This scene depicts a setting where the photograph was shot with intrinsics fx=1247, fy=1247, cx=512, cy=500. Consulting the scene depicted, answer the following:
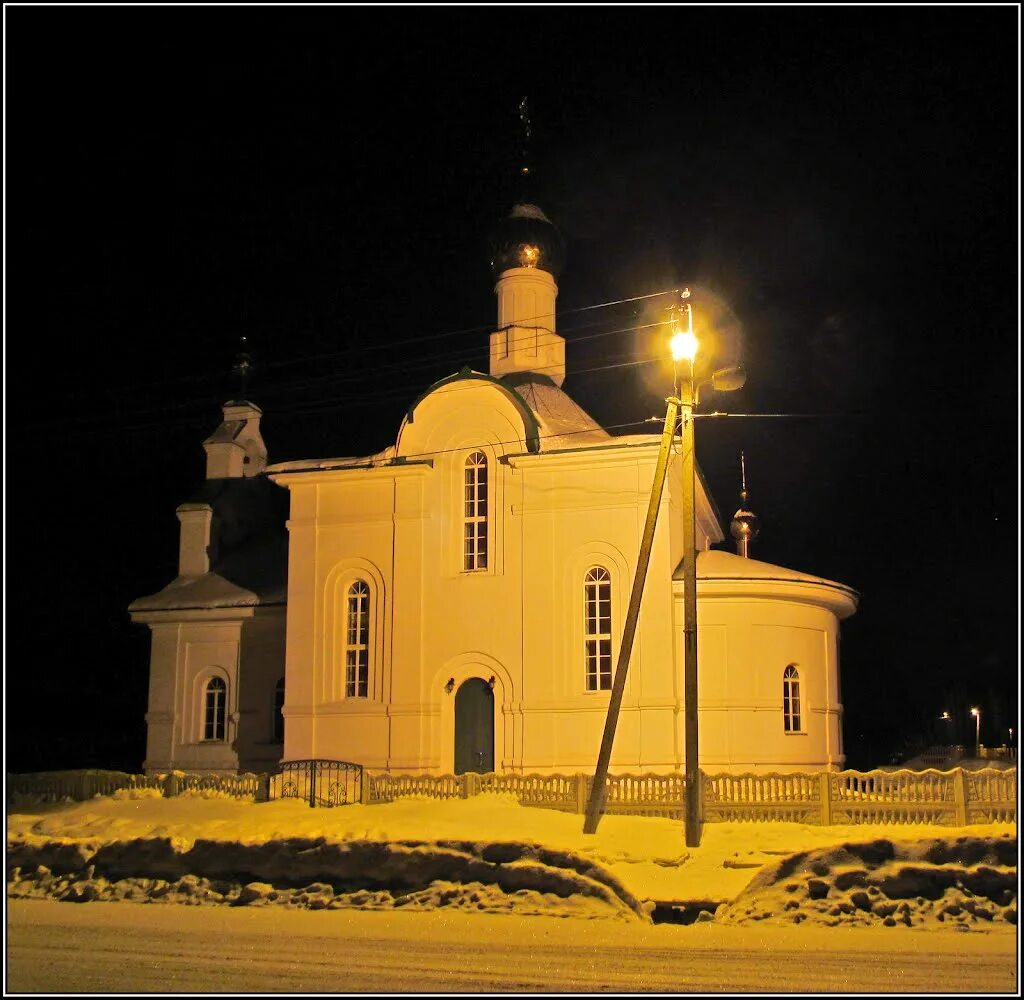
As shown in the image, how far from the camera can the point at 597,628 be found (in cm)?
2353

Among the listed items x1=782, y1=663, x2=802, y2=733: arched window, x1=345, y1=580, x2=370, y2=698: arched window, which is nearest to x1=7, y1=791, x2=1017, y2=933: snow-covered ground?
x1=782, y1=663, x2=802, y2=733: arched window

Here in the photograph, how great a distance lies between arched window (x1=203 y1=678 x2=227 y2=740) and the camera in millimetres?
27984

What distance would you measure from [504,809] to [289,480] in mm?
10869

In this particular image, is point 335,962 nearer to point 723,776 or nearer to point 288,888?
point 288,888

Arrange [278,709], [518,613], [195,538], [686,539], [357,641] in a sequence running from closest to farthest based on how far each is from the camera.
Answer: [686,539]
[518,613]
[357,641]
[278,709]
[195,538]

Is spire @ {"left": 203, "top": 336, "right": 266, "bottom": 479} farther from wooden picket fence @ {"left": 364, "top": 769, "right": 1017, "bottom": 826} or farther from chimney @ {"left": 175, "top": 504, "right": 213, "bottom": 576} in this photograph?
wooden picket fence @ {"left": 364, "top": 769, "right": 1017, "bottom": 826}

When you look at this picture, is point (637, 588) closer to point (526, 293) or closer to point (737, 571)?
point (737, 571)

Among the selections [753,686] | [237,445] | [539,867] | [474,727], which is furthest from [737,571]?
[237,445]

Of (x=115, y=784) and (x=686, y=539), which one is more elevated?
(x=686, y=539)

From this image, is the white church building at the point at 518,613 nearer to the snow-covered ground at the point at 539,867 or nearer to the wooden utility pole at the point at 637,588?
the wooden utility pole at the point at 637,588

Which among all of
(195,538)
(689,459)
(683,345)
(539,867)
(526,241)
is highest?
(526,241)

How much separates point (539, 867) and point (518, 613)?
11.0m

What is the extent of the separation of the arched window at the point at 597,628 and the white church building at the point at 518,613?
0.04m

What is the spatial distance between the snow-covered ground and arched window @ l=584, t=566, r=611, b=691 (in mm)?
6497
